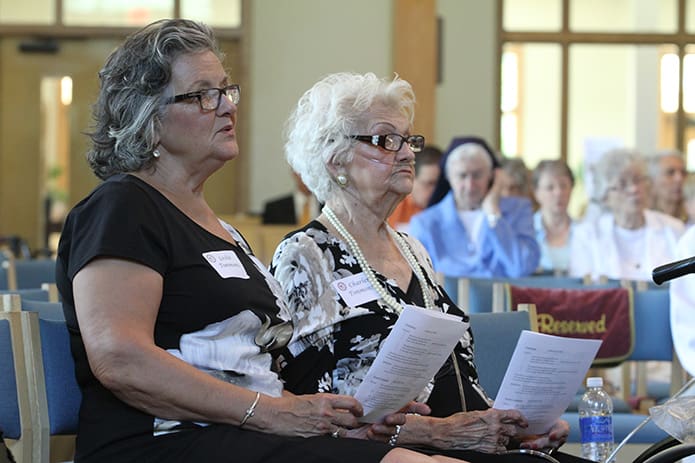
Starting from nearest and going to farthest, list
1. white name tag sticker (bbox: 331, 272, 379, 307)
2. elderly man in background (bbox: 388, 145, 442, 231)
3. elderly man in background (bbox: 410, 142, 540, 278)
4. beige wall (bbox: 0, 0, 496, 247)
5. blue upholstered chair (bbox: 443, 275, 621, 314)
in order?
1. white name tag sticker (bbox: 331, 272, 379, 307)
2. blue upholstered chair (bbox: 443, 275, 621, 314)
3. elderly man in background (bbox: 410, 142, 540, 278)
4. elderly man in background (bbox: 388, 145, 442, 231)
5. beige wall (bbox: 0, 0, 496, 247)

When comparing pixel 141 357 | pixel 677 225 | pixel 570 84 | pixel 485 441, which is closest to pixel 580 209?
pixel 570 84

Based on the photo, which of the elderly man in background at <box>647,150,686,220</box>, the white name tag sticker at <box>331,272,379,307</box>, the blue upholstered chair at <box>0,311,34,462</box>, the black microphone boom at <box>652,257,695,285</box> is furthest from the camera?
the elderly man in background at <box>647,150,686,220</box>

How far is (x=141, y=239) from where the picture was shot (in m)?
2.24

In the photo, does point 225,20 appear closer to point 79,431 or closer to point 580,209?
point 580,209

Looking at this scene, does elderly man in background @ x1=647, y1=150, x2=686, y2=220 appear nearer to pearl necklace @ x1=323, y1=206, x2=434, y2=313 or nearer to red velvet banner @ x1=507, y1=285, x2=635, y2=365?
red velvet banner @ x1=507, y1=285, x2=635, y2=365

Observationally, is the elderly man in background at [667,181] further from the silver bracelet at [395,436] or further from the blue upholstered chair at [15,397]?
the blue upholstered chair at [15,397]

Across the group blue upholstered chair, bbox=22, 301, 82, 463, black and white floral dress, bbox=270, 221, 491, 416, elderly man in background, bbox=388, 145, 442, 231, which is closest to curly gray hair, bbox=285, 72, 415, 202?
black and white floral dress, bbox=270, 221, 491, 416

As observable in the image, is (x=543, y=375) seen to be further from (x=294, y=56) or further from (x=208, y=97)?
(x=294, y=56)

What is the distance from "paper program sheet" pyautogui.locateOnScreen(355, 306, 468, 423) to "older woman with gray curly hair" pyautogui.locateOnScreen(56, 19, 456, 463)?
6.8 inches

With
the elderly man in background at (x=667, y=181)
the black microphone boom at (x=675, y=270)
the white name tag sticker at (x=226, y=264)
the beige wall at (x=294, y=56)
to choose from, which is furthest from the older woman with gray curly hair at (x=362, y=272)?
the beige wall at (x=294, y=56)

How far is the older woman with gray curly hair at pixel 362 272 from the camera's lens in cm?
273

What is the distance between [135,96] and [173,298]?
0.44 meters

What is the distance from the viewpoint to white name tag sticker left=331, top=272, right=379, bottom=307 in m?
2.90

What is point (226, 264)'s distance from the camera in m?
2.38
